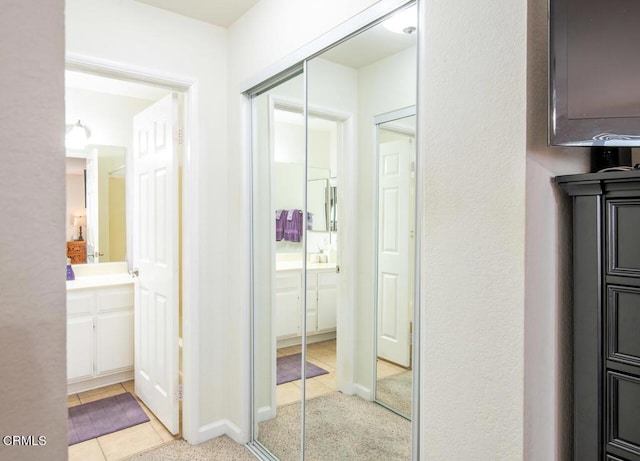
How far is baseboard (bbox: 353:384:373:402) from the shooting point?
1722 millimetres

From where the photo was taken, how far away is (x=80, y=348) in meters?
3.21

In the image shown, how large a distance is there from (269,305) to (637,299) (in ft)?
5.80

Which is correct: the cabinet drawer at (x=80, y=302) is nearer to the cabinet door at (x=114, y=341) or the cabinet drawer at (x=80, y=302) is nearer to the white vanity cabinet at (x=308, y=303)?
the cabinet door at (x=114, y=341)

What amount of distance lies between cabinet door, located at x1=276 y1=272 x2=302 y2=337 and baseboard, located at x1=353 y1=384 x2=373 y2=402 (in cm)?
46

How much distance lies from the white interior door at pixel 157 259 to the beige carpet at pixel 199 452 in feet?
0.52

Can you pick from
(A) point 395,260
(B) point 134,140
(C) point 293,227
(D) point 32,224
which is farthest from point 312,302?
(B) point 134,140

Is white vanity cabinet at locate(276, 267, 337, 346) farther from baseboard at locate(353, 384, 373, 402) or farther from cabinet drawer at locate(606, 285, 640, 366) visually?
cabinet drawer at locate(606, 285, 640, 366)

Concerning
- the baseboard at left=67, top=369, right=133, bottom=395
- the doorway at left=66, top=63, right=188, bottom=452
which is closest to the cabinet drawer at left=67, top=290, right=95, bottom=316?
the doorway at left=66, top=63, right=188, bottom=452

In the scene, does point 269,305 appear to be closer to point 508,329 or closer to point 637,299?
point 508,329

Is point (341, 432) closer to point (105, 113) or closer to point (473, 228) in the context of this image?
point (473, 228)

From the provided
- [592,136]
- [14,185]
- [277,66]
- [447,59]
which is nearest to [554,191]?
[592,136]

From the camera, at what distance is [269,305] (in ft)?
7.69

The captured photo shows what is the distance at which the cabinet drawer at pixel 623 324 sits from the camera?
36.5 inches

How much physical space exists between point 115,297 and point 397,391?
2.71 metres
